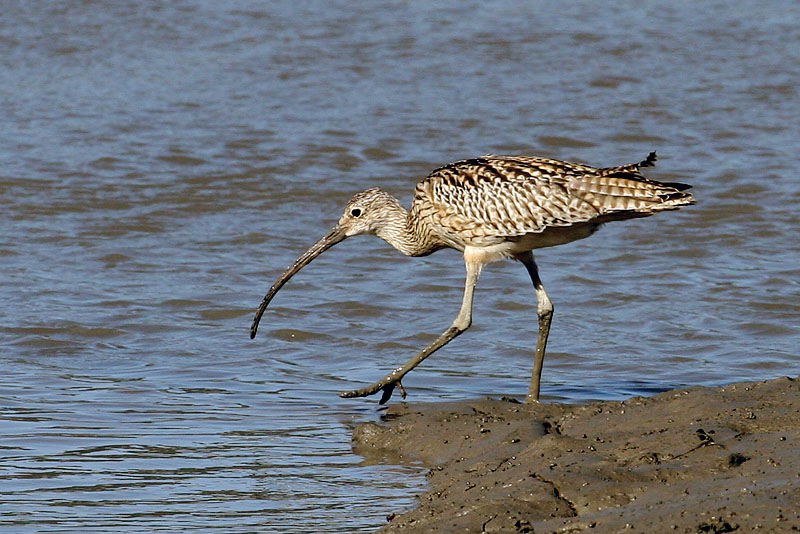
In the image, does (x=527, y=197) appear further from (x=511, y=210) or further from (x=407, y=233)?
(x=407, y=233)

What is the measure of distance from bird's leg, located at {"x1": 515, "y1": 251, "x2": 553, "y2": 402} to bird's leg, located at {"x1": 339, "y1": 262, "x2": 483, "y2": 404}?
1.13 feet

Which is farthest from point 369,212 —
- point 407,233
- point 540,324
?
point 540,324

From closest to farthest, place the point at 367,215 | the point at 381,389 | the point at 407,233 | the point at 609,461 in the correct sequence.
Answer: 1. the point at 609,461
2. the point at 381,389
3. the point at 407,233
4. the point at 367,215

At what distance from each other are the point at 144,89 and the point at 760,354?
30.6 feet

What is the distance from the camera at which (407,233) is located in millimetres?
8305

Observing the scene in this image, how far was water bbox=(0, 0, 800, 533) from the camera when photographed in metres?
6.82

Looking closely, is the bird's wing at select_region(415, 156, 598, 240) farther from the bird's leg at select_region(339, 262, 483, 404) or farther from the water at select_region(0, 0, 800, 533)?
the water at select_region(0, 0, 800, 533)

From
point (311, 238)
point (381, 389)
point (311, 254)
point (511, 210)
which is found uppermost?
point (511, 210)

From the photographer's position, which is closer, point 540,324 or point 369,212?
point 540,324

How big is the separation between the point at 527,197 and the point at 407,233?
83cm

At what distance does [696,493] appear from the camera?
201 inches

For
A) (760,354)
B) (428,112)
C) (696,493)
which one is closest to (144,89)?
(428,112)

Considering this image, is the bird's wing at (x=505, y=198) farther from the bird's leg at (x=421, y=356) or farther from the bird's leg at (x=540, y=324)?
the bird's leg at (x=540, y=324)

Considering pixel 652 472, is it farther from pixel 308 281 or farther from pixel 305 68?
pixel 305 68
